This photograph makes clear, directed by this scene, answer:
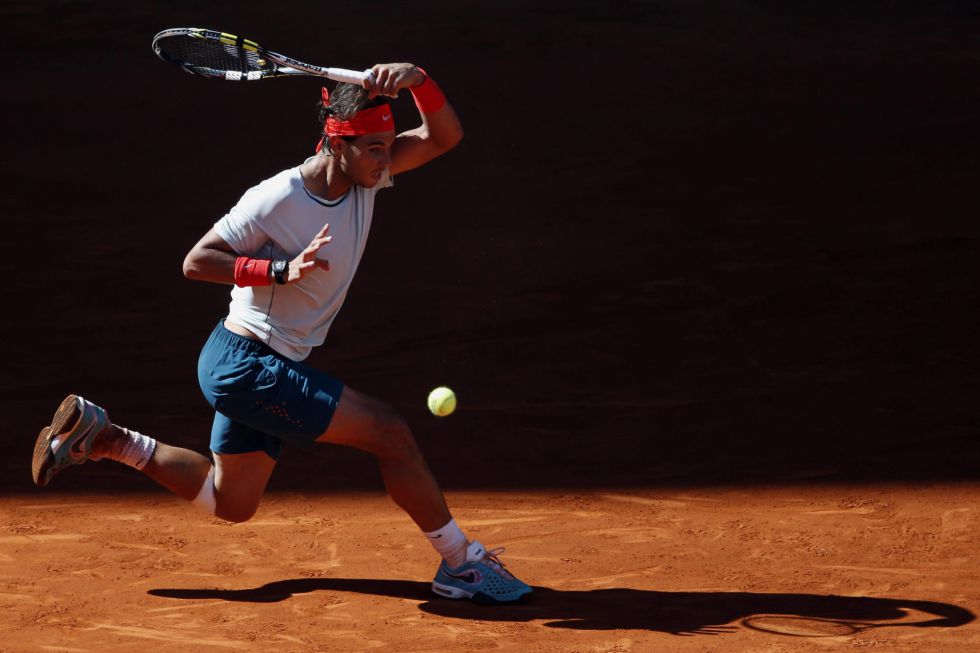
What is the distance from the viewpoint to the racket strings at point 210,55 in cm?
548

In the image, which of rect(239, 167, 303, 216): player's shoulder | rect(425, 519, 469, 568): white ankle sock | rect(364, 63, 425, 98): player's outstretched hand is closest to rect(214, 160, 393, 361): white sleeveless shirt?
rect(239, 167, 303, 216): player's shoulder

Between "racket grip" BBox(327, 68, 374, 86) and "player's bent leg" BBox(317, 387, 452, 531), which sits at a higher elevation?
"racket grip" BBox(327, 68, 374, 86)

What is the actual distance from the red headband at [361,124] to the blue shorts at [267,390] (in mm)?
751

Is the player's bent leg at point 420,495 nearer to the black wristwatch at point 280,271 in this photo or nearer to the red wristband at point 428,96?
the black wristwatch at point 280,271

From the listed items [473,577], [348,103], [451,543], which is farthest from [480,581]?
[348,103]

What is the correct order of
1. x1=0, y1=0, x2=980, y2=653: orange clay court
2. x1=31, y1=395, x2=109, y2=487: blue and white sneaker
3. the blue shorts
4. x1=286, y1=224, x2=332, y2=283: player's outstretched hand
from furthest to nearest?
x1=0, y1=0, x2=980, y2=653: orange clay court, x1=31, y1=395, x2=109, y2=487: blue and white sneaker, the blue shorts, x1=286, y1=224, x2=332, y2=283: player's outstretched hand

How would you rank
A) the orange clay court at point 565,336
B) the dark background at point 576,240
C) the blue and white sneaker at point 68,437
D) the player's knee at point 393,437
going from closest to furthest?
the player's knee at point 393,437, the blue and white sneaker at point 68,437, the orange clay court at point 565,336, the dark background at point 576,240

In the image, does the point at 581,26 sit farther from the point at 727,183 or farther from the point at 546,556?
the point at 546,556

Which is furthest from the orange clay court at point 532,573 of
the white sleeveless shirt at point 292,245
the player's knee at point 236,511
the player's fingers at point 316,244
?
the player's fingers at point 316,244

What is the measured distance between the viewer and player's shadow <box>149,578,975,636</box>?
15.8 feet

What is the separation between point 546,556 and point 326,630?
41.7 inches

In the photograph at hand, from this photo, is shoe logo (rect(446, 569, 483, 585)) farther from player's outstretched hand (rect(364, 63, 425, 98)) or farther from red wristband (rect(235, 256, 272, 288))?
player's outstretched hand (rect(364, 63, 425, 98))

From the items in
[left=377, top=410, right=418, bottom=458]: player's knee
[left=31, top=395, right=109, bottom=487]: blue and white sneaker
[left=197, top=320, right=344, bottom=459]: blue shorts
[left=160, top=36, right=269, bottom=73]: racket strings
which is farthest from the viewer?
[left=160, top=36, right=269, bottom=73]: racket strings

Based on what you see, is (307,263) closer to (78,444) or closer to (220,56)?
(78,444)
